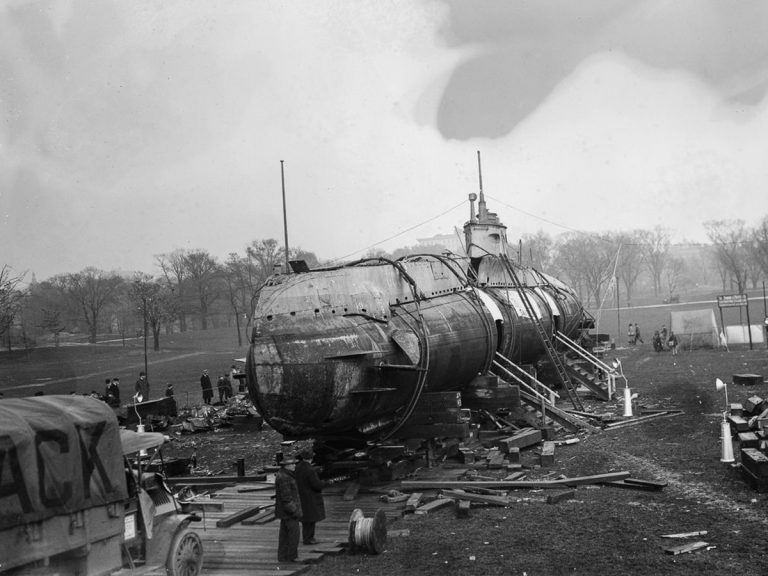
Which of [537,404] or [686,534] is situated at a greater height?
[537,404]

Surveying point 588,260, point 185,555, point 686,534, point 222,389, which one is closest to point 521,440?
point 686,534

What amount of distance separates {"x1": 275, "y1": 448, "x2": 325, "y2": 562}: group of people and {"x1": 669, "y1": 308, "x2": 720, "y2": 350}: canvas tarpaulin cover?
35742 millimetres

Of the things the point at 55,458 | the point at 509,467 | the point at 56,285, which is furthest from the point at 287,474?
the point at 56,285

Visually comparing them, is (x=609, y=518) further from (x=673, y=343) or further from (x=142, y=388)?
(x=673, y=343)

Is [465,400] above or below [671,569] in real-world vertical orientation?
above

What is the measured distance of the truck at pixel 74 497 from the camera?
646cm

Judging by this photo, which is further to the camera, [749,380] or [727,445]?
[749,380]

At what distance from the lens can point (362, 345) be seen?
42.4 ft

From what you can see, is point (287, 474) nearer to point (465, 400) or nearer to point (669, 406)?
point (465, 400)

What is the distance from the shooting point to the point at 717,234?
253 feet

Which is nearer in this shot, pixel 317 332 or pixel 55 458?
pixel 55 458

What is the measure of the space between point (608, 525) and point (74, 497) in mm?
7356

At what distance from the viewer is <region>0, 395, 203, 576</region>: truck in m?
6.46

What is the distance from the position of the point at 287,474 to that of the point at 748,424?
Result: 10.5 meters
